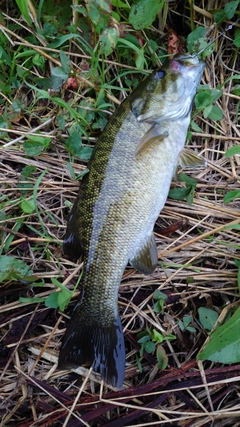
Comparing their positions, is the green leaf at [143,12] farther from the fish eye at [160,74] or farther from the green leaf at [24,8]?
the green leaf at [24,8]

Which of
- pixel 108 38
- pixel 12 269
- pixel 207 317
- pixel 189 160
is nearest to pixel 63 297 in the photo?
pixel 12 269

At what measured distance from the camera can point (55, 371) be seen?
2.54 metres

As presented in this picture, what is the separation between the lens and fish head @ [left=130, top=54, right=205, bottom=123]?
2494 millimetres

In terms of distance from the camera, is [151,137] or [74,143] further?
[74,143]

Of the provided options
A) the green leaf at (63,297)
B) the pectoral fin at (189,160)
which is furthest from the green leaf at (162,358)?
the pectoral fin at (189,160)

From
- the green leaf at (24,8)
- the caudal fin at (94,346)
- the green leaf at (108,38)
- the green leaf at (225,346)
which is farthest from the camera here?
the green leaf at (24,8)

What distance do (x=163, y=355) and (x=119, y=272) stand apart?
25.4 inches

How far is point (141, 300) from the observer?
8.75 feet

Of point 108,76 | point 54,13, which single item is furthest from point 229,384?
point 54,13

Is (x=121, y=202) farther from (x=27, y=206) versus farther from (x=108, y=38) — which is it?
(x=108, y=38)

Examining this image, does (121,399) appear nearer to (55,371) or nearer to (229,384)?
(55,371)

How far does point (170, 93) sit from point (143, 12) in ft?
2.34

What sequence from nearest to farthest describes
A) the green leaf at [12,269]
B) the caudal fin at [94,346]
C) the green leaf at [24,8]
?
the caudal fin at [94,346]
the green leaf at [12,269]
the green leaf at [24,8]

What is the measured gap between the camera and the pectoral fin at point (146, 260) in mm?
2535
